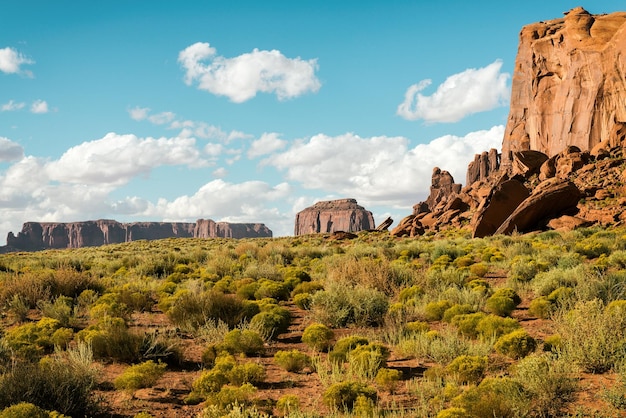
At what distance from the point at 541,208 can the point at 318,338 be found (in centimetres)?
2314

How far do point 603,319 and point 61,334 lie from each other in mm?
8563

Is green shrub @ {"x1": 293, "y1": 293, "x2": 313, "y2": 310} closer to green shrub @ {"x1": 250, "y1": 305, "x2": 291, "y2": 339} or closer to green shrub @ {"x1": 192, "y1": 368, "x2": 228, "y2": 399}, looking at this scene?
green shrub @ {"x1": 250, "y1": 305, "x2": 291, "y2": 339}

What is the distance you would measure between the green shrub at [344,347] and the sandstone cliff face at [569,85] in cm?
4739

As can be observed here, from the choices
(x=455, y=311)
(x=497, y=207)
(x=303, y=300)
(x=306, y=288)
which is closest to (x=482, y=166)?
(x=497, y=207)

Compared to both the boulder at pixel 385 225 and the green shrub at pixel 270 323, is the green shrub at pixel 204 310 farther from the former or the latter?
the boulder at pixel 385 225

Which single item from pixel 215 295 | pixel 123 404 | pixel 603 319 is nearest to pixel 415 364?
pixel 603 319

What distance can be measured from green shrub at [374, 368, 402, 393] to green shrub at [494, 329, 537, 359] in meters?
1.84

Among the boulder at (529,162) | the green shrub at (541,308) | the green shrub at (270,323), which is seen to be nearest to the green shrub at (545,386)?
the green shrub at (541,308)

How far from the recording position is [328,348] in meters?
7.79

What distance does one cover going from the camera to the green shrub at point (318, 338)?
7.92 meters

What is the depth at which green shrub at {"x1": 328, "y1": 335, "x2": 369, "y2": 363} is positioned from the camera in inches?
283

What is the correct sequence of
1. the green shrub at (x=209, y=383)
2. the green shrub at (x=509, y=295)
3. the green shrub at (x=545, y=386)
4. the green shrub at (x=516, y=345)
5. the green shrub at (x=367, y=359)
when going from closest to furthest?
the green shrub at (x=545, y=386), the green shrub at (x=209, y=383), the green shrub at (x=367, y=359), the green shrub at (x=516, y=345), the green shrub at (x=509, y=295)

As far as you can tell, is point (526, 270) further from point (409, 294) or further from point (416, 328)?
point (416, 328)

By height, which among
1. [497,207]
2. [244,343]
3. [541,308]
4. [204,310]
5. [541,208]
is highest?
[497,207]
